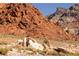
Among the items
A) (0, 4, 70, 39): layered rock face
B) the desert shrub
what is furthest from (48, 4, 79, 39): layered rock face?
the desert shrub

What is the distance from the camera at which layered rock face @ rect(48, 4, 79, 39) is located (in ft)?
14.4

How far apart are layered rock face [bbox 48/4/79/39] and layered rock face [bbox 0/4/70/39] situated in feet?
0.22

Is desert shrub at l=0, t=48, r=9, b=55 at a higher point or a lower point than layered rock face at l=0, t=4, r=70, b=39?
lower

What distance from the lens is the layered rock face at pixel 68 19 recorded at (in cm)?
439

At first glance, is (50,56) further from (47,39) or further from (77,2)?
(77,2)

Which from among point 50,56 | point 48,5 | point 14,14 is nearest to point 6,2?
point 14,14

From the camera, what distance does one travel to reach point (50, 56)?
14.3ft

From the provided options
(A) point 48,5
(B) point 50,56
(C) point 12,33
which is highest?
(A) point 48,5

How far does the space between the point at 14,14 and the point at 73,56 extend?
93cm

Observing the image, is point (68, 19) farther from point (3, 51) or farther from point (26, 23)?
point (3, 51)

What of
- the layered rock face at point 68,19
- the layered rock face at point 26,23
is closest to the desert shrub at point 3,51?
the layered rock face at point 26,23

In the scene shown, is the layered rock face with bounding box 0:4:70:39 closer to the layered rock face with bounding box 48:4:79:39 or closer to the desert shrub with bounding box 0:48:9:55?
the layered rock face with bounding box 48:4:79:39

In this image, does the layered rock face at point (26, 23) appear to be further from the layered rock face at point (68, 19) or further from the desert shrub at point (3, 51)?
the desert shrub at point (3, 51)

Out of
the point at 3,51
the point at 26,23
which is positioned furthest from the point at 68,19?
the point at 3,51
